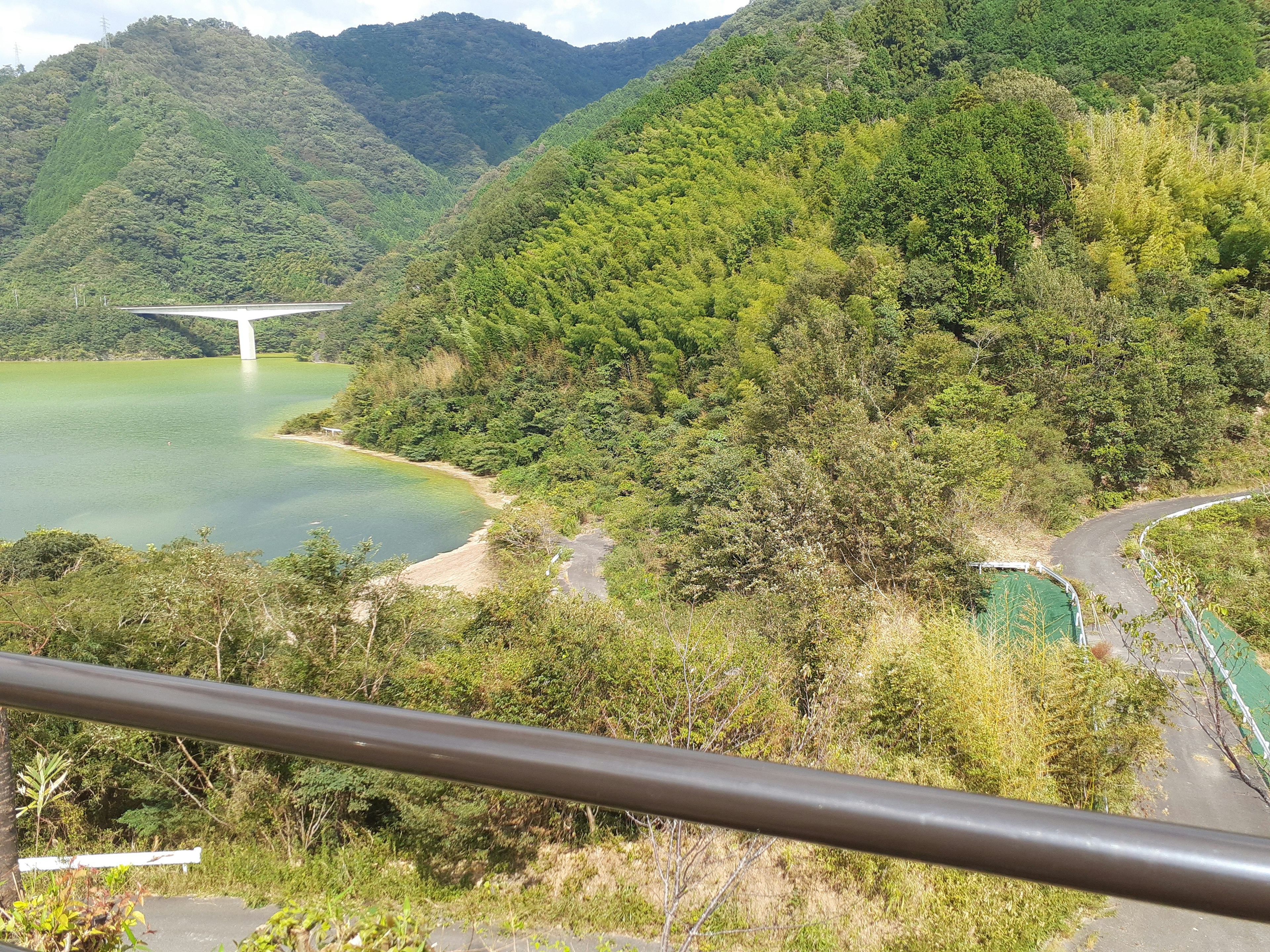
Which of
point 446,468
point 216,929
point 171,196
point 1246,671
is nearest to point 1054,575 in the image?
point 1246,671

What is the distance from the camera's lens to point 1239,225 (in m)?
19.3

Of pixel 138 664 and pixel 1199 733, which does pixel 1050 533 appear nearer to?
pixel 1199 733

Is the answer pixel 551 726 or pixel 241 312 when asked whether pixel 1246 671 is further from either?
pixel 241 312

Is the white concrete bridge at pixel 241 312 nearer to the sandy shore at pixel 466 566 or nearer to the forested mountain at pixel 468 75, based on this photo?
the sandy shore at pixel 466 566

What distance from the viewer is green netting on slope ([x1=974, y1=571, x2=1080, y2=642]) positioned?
10133 mm

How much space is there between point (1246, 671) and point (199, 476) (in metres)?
24.6

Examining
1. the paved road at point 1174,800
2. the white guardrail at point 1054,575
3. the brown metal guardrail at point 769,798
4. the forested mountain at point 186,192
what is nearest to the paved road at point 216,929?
the paved road at point 1174,800

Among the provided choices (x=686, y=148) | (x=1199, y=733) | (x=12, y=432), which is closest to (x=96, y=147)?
(x=12, y=432)

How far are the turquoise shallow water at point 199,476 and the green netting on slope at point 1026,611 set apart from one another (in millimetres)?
10191

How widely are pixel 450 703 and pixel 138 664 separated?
120 inches

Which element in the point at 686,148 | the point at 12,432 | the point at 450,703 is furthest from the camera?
the point at 686,148

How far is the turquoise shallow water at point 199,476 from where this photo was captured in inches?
817

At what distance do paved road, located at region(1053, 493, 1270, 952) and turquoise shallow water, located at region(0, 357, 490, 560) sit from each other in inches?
459

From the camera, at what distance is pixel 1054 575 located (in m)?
12.7
